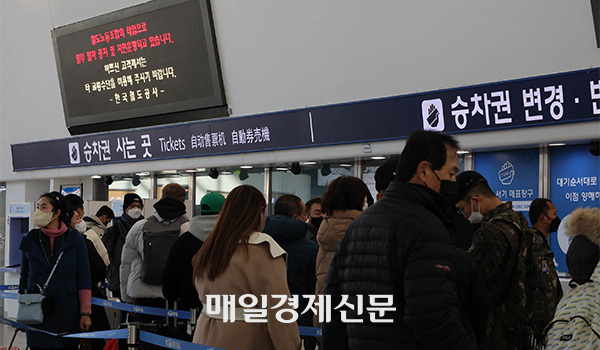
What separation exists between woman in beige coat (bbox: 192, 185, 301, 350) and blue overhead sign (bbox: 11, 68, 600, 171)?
3.88 meters

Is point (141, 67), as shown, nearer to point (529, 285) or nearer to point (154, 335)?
point (154, 335)

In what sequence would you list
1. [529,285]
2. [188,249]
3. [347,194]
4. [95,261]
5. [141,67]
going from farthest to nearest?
[141,67] → [95,261] → [188,249] → [347,194] → [529,285]

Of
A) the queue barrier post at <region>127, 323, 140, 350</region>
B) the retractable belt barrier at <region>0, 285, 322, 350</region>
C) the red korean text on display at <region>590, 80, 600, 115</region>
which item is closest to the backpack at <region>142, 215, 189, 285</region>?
the retractable belt barrier at <region>0, 285, 322, 350</region>

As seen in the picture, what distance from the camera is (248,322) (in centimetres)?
343

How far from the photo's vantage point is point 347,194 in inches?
173

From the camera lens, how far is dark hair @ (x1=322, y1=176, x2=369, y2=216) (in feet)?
14.4

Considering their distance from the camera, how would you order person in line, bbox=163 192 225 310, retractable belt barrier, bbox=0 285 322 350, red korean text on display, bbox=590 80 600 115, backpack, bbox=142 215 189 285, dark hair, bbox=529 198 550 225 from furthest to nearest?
1. red korean text on display, bbox=590 80 600 115
2. dark hair, bbox=529 198 550 225
3. backpack, bbox=142 215 189 285
4. person in line, bbox=163 192 225 310
5. retractable belt barrier, bbox=0 285 322 350

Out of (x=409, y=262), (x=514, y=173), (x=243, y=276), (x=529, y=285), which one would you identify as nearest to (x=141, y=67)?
(x=514, y=173)

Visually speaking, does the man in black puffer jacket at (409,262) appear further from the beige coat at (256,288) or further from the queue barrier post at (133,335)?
the queue barrier post at (133,335)

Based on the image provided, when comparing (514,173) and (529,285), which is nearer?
(529,285)

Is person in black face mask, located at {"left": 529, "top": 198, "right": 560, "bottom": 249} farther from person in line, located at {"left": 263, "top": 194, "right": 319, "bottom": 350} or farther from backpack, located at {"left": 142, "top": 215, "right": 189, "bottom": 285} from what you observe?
backpack, located at {"left": 142, "top": 215, "right": 189, "bottom": 285}

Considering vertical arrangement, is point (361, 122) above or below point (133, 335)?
above

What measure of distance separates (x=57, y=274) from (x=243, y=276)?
240 centimetres

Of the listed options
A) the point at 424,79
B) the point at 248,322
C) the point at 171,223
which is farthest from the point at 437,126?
the point at 248,322
